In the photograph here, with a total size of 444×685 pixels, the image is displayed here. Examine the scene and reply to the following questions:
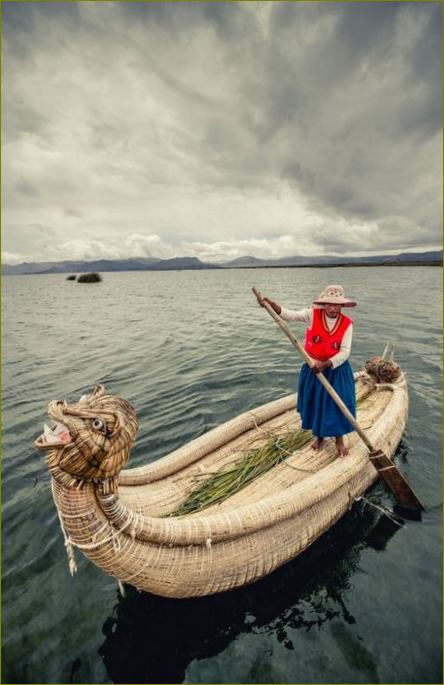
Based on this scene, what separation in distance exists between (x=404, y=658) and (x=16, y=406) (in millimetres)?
10587

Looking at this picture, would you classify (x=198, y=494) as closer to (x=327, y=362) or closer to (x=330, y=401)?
(x=330, y=401)

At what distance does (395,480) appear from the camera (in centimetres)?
504

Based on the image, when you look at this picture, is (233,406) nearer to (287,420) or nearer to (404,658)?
(287,420)

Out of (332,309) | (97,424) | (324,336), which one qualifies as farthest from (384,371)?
(97,424)

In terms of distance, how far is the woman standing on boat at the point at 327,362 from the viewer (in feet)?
15.3

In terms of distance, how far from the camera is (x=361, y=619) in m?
3.85

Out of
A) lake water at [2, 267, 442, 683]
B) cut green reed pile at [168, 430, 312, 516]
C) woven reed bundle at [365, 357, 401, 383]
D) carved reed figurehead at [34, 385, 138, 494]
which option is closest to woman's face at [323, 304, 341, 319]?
cut green reed pile at [168, 430, 312, 516]

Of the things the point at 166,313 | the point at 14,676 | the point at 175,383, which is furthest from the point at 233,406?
the point at 166,313

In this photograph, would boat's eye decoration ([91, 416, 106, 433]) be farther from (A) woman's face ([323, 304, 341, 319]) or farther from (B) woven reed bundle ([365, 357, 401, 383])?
(B) woven reed bundle ([365, 357, 401, 383])

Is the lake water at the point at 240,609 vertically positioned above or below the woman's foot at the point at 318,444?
below

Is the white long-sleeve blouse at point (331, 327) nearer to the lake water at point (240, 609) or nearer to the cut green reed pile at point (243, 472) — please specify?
the cut green reed pile at point (243, 472)

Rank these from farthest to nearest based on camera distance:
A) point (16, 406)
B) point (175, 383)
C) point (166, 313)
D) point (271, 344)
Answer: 1. point (166, 313)
2. point (271, 344)
3. point (175, 383)
4. point (16, 406)

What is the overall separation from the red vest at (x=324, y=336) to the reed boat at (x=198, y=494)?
1636 mm

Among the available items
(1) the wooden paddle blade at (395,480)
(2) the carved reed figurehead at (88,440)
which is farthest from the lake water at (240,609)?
(2) the carved reed figurehead at (88,440)
